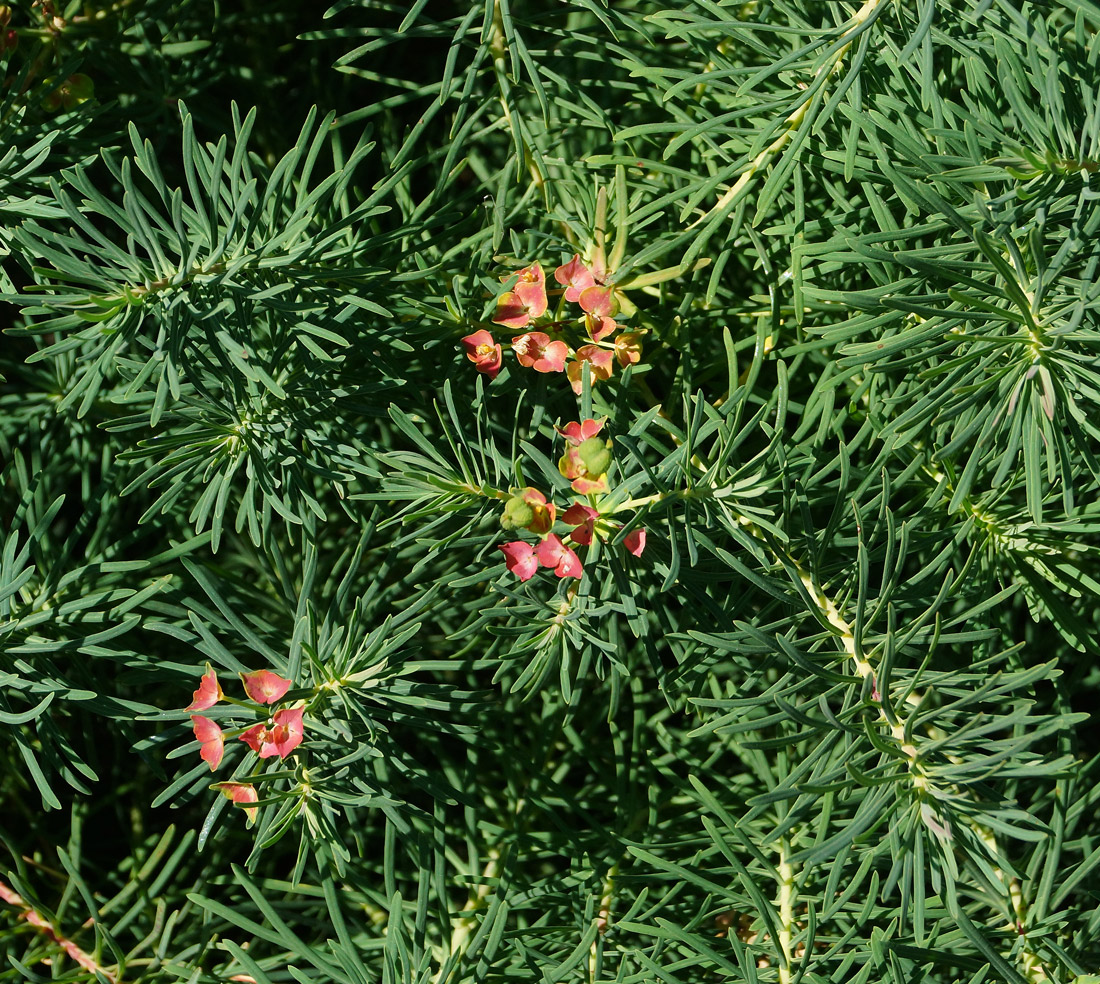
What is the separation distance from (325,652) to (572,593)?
191mm

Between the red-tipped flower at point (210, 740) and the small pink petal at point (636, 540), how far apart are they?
0.32 m

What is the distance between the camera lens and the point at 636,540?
0.70 metres

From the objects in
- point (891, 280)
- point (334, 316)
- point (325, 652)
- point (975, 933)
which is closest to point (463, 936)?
point (325, 652)

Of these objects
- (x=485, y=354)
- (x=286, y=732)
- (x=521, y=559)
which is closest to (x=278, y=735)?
(x=286, y=732)

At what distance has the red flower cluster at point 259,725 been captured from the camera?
0.70 metres

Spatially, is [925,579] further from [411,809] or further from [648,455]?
[411,809]

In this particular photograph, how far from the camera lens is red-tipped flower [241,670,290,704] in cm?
72

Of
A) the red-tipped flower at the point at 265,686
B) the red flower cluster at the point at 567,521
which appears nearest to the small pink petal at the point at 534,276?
the red flower cluster at the point at 567,521

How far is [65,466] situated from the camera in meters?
0.93

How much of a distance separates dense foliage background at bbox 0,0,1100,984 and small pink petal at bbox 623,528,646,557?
2 centimetres

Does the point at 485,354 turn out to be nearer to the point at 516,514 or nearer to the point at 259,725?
the point at 516,514

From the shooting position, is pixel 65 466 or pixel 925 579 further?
pixel 65 466

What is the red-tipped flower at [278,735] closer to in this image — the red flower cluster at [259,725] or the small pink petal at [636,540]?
the red flower cluster at [259,725]

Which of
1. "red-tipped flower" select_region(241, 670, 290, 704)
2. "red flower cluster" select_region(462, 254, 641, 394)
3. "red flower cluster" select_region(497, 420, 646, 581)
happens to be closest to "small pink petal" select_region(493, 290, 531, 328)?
"red flower cluster" select_region(462, 254, 641, 394)
